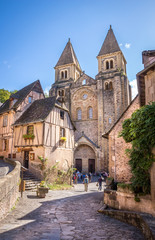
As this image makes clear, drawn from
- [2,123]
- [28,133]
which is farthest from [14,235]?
[2,123]

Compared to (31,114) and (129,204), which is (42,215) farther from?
(31,114)

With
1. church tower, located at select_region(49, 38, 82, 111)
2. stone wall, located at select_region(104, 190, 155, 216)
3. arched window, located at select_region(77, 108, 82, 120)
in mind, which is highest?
church tower, located at select_region(49, 38, 82, 111)

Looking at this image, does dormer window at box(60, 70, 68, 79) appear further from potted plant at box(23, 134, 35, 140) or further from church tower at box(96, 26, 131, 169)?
potted plant at box(23, 134, 35, 140)

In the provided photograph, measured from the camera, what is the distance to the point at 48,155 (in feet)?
48.4

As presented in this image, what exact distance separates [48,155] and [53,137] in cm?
165

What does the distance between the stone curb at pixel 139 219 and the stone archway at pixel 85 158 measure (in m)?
19.3

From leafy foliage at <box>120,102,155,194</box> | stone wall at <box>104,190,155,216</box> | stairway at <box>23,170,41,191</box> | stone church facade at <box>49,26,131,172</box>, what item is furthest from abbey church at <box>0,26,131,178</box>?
leafy foliage at <box>120,102,155,194</box>

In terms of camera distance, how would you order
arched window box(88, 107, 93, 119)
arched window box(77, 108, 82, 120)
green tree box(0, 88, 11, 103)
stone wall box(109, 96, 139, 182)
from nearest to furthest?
stone wall box(109, 96, 139, 182)
green tree box(0, 88, 11, 103)
arched window box(88, 107, 93, 119)
arched window box(77, 108, 82, 120)

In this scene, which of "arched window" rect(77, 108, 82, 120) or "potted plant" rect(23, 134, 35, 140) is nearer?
"potted plant" rect(23, 134, 35, 140)

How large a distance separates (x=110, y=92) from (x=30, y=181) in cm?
1875

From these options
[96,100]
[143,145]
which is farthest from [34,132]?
[96,100]

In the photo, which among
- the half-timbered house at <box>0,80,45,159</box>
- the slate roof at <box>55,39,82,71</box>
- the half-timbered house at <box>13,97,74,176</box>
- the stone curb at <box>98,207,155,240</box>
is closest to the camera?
the stone curb at <box>98,207,155,240</box>

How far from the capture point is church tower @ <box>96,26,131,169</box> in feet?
86.0

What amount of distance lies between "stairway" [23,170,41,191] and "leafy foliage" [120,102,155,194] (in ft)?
25.6
